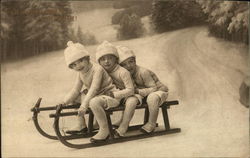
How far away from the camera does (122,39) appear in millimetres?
3068

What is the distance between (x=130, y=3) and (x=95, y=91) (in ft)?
2.22

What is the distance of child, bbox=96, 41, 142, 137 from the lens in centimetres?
293

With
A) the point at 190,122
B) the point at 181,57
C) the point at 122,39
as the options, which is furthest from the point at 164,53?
the point at 190,122

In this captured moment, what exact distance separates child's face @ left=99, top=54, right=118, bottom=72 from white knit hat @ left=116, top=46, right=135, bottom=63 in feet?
0.17

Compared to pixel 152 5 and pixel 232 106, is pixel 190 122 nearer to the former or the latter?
pixel 232 106

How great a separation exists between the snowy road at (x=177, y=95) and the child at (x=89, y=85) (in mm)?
73

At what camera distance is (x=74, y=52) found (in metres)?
2.94

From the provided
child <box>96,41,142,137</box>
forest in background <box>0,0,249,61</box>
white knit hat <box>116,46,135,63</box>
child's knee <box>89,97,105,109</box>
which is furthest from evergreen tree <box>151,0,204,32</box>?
child's knee <box>89,97,105,109</box>

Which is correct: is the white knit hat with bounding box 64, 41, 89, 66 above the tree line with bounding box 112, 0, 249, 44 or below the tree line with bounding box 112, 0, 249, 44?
below

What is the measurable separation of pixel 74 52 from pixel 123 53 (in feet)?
1.08

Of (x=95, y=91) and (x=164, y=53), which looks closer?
(x=95, y=91)

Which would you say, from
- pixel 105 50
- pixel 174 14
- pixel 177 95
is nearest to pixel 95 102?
pixel 105 50

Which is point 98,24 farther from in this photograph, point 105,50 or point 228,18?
point 228,18

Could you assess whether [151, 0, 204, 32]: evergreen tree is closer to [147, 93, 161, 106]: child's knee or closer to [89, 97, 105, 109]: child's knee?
[147, 93, 161, 106]: child's knee
